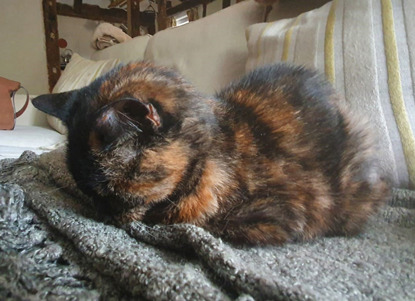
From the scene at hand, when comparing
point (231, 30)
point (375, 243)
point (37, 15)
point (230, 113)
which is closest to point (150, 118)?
point (230, 113)

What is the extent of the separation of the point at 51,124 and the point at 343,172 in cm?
193

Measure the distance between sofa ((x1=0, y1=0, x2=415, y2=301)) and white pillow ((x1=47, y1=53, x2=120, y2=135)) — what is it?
4.02 feet

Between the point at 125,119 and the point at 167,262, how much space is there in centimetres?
18

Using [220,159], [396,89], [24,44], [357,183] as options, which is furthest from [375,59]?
[24,44]

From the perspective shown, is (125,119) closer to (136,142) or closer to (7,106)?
(136,142)

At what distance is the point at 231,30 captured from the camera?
1391 millimetres

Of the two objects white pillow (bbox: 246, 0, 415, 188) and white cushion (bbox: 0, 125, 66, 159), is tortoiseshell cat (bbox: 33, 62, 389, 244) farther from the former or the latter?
white cushion (bbox: 0, 125, 66, 159)

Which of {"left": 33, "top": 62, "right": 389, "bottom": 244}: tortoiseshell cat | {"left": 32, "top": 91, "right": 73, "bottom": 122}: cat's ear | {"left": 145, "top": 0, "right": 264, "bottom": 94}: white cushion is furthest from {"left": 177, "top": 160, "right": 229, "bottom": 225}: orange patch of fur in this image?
{"left": 145, "top": 0, "right": 264, "bottom": 94}: white cushion

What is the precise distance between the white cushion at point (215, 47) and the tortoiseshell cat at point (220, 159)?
68cm

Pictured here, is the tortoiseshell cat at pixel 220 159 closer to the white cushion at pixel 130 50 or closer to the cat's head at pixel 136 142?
the cat's head at pixel 136 142

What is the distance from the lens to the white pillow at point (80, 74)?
6.53 feet

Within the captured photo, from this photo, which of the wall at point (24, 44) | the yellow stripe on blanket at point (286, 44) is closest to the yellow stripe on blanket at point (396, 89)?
the yellow stripe on blanket at point (286, 44)

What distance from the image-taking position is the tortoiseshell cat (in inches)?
18.3

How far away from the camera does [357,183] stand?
1.76 feet
